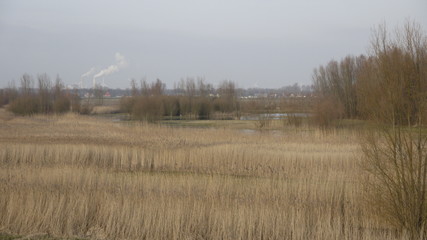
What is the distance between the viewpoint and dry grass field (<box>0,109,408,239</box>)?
6715 millimetres

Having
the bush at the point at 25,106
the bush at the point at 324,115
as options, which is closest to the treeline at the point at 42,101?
the bush at the point at 25,106

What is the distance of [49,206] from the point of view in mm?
7176

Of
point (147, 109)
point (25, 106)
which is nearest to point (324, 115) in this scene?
point (147, 109)

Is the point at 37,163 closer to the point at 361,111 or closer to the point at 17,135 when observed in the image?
the point at 17,135

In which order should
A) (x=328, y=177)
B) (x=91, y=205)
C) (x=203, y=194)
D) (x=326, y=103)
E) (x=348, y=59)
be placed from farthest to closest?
(x=348, y=59), (x=326, y=103), (x=328, y=177), (x=203, y=194), (x=91, y=205)

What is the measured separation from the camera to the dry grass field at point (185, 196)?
22.0 ft

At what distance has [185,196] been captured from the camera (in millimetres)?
8102

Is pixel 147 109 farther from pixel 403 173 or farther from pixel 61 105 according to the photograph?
pixel 403 173

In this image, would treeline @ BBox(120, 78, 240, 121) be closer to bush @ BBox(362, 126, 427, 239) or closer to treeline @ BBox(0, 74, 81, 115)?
treeline @ BBox(0, 74, 81, 115)

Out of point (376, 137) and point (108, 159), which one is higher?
point (376, 137)

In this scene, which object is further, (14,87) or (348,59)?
(14,87)

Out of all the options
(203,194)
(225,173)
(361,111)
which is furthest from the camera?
(225,173)

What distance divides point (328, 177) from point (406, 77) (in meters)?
4.93

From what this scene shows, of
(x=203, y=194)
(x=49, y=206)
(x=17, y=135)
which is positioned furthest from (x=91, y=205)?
(x=17, y=135)
